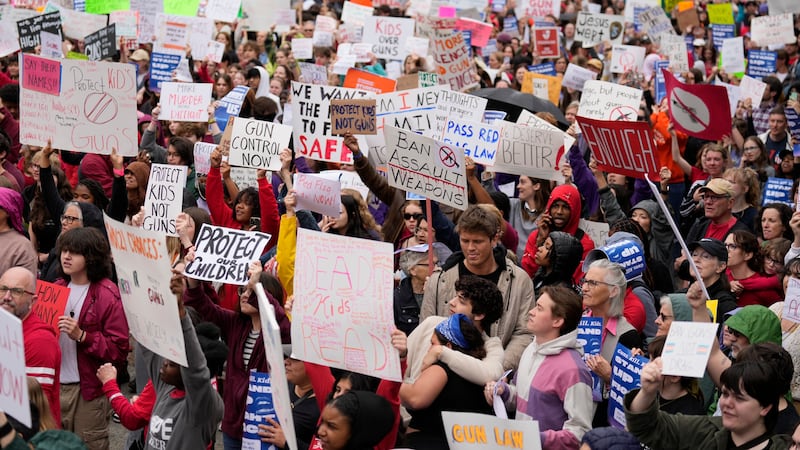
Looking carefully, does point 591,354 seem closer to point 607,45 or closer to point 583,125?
point 583,125

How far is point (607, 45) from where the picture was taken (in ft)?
61.4

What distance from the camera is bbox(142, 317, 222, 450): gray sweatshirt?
214 inches

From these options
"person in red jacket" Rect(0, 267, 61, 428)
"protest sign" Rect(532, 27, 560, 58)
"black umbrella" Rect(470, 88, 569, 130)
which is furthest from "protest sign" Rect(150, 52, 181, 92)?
"person in red jacket" Rect(0, 267, 61, 428)

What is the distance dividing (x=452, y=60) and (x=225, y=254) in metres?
6.89

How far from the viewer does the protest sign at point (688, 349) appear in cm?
455

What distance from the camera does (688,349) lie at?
4613mm

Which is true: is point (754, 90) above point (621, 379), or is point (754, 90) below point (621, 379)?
above

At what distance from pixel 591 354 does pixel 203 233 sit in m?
2.58

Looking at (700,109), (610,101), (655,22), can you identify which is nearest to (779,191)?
(700,109)

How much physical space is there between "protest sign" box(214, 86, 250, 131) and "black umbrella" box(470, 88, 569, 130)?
2.71 metres

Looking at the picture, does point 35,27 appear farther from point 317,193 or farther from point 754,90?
point 754,90

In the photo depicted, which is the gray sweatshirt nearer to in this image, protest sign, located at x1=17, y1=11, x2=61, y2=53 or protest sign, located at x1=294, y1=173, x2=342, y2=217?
protest sign, located at x1=294, y1=173, x2=342, y2=217

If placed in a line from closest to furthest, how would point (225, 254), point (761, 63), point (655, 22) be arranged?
point (225, 254), point (761, 63), point (655, 22)

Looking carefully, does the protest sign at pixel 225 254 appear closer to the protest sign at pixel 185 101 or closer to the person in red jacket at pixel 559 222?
the person in red jacket at pixel 559 222
